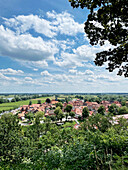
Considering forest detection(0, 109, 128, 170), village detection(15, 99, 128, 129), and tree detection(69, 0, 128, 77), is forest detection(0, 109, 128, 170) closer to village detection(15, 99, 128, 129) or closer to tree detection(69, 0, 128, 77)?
tree detection(69, 0, 128, 77)

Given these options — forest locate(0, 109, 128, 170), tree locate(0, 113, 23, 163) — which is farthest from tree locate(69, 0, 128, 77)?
tree locate(0, 113, 23, 163)

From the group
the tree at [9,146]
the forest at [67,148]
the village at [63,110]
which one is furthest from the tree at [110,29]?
the village at [63,110]

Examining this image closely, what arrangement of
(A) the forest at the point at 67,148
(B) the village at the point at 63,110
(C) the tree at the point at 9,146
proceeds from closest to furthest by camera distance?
(A) the forest at the point at 67,148, (C) the tree at the point at 9,146, (B) the village at the point at 63,110

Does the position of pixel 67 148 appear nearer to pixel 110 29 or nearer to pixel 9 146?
pixel 110 29

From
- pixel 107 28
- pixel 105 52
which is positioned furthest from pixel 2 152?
pixel 107 28

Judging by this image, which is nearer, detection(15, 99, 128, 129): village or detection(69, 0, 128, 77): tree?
detection(69, 0, 128, 77): tree

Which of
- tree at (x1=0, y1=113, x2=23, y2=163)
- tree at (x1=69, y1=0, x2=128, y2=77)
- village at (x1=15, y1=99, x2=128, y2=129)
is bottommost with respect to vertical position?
village at (x1=15, y1=99, x2=128, y2=129)

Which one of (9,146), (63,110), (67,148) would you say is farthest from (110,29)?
(63,110)

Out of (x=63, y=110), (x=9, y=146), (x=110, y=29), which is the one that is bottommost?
(x=63, y=110)

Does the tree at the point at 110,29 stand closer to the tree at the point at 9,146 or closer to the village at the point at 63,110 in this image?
the tree at the point at 9,146

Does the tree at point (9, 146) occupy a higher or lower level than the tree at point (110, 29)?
lower

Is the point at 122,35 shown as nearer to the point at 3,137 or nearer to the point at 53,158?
the point at 53,158

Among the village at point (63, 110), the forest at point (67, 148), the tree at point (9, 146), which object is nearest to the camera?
the forest at point (67, 148)
